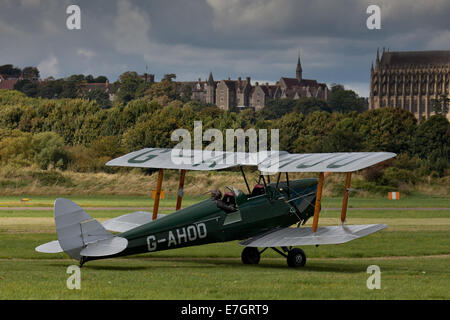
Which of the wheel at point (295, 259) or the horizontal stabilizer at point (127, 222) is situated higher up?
the horizontal stabilizer at point (127, 222)

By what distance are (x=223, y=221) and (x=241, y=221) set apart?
0.45 meters

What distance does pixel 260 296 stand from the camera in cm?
1326

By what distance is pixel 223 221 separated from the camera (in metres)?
18.3

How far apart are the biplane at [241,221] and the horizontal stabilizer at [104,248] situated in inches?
0.8

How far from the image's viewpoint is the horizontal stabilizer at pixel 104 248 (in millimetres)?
16297

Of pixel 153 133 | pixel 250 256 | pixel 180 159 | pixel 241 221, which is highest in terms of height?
pixel 180 159

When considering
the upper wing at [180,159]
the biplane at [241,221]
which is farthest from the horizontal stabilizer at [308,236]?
the upper wing at [180,159]

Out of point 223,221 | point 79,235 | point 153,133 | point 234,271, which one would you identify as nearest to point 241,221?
point 223,221

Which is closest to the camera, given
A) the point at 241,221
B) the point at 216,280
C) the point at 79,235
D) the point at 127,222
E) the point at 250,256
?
the point at 216,280

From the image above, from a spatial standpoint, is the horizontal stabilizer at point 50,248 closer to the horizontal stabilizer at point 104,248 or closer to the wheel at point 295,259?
the horizontal stabilizer at point 104,248

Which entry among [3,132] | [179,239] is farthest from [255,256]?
[3,132]

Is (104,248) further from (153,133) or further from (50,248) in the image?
(153,133)

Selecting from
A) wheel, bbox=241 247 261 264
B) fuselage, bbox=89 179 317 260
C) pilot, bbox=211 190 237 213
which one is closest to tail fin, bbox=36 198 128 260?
fuselage, bbox=89 179 317 260
